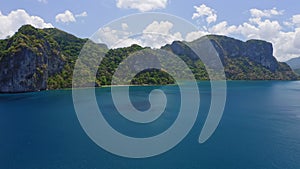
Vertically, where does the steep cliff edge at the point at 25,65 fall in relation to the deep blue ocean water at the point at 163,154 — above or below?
above

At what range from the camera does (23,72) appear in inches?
4134

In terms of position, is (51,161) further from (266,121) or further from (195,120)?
(266,121)

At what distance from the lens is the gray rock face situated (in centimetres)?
10244

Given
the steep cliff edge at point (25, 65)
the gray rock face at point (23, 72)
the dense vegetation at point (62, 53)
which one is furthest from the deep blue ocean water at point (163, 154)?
the dense vegetation at point (62, 53)

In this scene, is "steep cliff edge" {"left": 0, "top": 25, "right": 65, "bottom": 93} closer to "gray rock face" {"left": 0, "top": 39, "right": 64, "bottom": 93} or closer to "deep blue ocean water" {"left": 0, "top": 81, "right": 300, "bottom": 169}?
"gray rock face" {"left": 0, "top": 39, "right": 64, "bottom": 93}

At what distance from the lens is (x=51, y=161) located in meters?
28.3

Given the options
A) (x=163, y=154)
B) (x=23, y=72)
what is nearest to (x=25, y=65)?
(x=23, y=72)

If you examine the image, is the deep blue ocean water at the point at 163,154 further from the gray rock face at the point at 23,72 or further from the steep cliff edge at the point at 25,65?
the steep cliff edge at the point at 25,65

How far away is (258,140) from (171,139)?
1379cm

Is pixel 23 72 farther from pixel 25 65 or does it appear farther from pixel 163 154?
pixel 163 154

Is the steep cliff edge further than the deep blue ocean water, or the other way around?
the steep cliff edge

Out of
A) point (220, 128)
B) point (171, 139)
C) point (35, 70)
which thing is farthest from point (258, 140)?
point (35, 70)

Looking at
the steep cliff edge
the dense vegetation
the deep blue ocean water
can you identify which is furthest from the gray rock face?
the deep blue ocean water

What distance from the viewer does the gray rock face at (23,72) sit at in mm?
102438
